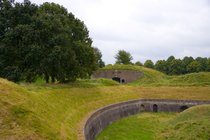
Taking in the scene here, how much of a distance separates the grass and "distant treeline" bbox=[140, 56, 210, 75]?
4541 centimetres

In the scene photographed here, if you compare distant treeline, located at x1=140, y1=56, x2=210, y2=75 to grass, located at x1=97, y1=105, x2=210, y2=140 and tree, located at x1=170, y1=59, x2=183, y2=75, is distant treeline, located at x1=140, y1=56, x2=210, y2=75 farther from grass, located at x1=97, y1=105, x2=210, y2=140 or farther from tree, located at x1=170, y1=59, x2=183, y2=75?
grass, located at x1=97, y1=105, x2=210, y2=140

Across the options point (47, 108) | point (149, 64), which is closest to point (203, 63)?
point (149, 64)

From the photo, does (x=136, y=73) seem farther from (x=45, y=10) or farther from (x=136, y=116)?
(x=45, y=10)

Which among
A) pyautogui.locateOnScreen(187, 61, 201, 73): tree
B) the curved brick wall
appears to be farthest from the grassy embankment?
pyautogui.locateOnScreen(187, 61, 201, 73): tree

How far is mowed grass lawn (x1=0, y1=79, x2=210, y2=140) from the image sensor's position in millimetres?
17625

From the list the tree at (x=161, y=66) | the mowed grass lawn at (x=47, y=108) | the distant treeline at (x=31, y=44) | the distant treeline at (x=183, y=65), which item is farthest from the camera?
the tree at (x=161, y=66)

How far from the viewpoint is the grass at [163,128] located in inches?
1098

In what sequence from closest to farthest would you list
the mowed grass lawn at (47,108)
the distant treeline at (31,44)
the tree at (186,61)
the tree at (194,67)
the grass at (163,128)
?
the mowed grass lawn at (47,108) → the grass at (163,128) → the distant treeline at (31,44) → the tree at (194,67) → the tree at (186,61)

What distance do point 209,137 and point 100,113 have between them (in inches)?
439

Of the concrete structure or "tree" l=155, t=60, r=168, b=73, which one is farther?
"tree" l=155, t=60, r=168, b=73

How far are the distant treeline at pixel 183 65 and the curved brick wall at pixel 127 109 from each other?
122ft

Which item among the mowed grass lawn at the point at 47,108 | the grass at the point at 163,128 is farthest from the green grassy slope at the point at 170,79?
the grass at the point at 163,128

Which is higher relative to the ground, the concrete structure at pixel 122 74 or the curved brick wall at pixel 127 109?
the concrete structure at pixel 122 74

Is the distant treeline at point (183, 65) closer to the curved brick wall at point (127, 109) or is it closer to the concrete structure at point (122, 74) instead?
the concrete structure at point (122, 74)
